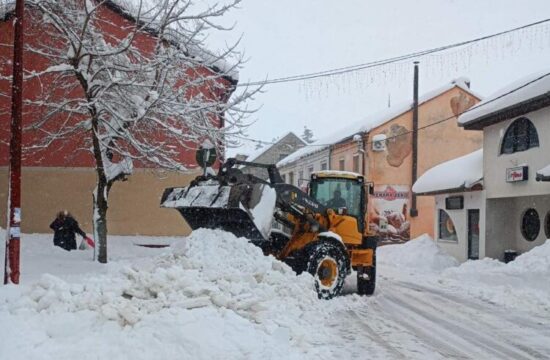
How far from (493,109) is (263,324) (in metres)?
13.1

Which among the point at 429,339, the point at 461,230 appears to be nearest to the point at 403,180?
the point at 461,230

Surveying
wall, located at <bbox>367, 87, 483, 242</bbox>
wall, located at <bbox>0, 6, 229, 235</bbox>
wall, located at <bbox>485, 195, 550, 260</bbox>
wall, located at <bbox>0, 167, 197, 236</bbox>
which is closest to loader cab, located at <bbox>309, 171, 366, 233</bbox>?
wall, located at <bbox>0, 6, 229, 235</bbox>

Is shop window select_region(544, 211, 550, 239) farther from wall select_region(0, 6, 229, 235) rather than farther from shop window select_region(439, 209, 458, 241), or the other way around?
wall select_region(0, 6, 229, 235)

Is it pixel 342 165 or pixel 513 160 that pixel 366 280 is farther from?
pixel 342 165

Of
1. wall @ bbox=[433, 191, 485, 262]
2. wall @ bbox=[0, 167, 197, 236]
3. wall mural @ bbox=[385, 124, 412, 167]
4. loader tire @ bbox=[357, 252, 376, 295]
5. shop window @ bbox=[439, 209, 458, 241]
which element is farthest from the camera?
wall mural @ bbox=[385, 124, 412, 167]

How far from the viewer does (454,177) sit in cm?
2038

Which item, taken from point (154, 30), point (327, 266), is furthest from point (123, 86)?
point (327, 266)

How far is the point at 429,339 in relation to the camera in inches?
312

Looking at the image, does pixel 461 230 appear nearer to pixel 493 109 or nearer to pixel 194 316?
pixel 493 109

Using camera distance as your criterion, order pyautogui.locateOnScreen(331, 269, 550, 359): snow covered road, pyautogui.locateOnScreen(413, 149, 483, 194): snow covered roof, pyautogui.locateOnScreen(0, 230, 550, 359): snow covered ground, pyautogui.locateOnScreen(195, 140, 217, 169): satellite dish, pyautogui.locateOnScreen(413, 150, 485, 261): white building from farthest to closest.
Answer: pyautogui.locateOnScreen(413, 149, 483, 194): snow covered roof < pyautogui.locateOnScreen(413, 150, 485, 261): white building < pyautogui.locateOnScreen(195, 140, 217, 169): satellite dish < pyautogui.locateOnScreen(331, 269, 550, 359): snow covered road < pyautogui.locateOnScreen(0, 230, 550, 359): snow covered ground

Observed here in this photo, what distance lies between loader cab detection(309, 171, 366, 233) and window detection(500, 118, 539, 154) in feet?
21.9

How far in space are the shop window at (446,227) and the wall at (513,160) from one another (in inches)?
134

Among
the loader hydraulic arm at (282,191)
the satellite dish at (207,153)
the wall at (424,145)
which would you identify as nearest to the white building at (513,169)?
the loader hydraulic arm at (282,191)

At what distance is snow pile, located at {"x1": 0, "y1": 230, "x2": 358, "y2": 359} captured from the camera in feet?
18.4
